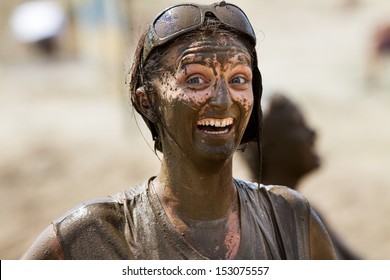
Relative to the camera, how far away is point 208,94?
3.73 meters

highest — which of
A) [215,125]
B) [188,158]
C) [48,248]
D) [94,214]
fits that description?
[215,125]

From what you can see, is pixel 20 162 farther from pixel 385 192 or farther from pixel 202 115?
pixel 202 115

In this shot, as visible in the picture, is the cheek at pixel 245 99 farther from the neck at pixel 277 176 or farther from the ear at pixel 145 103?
the neck at pixel 277 176

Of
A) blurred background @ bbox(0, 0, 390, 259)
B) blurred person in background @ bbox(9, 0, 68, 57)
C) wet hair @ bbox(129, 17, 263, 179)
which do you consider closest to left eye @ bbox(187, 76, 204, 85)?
wet hair @ bbox(129, 17, 263, 179)

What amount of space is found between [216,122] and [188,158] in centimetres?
20

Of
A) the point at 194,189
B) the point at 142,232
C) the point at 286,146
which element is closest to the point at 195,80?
the point at 194,189

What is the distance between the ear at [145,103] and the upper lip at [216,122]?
237 mm

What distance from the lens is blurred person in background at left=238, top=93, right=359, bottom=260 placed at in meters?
6.99

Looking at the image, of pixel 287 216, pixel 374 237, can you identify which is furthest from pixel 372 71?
pixel 287 216

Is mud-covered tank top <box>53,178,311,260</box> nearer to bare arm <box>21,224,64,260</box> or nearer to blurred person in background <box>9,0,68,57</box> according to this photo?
bare arm <box>21,224,64,260</box>

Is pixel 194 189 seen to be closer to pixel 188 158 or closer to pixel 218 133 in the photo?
pixel 188 158

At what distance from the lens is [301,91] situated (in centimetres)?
1903

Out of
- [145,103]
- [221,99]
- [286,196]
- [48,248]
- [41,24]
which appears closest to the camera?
[221,99]
